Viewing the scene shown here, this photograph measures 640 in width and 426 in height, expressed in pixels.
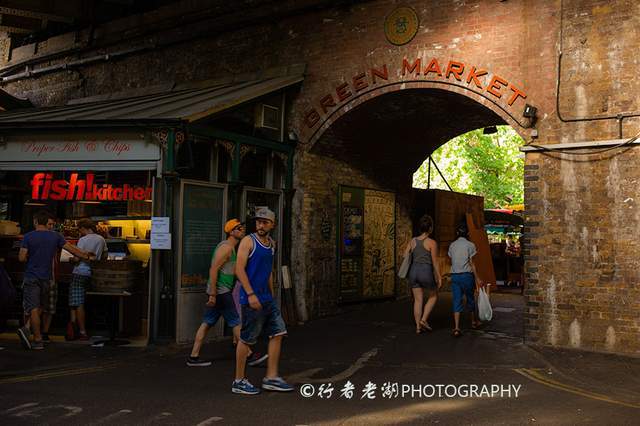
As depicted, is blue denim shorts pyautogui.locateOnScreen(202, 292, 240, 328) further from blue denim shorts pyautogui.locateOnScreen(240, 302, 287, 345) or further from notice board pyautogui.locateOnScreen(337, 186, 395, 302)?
notice board pyautogui.locateOnScreen(337, 186, 395, 302)

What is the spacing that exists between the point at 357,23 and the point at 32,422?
8.21 meters

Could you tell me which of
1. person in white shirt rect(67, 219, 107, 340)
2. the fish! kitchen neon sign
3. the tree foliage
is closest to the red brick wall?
the fish! kitchen neon sign

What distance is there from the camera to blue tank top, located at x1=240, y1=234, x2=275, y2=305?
6059mm

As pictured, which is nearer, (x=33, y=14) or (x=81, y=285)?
(x=81, y=285)

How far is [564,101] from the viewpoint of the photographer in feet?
29.3

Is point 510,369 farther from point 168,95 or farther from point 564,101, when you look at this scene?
point 168,95

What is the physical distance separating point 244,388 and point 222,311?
174 cm

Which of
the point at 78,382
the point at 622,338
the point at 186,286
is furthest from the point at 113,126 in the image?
the point at 622,338

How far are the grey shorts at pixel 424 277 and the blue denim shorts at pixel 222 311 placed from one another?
342 cm

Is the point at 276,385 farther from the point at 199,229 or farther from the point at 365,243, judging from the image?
the point at 365,243

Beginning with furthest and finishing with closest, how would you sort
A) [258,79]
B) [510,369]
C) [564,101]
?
[258,79] → [564,101] → [510,369]

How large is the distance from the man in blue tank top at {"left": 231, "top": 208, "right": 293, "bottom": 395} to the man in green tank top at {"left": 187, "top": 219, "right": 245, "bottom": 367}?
146 centimetres

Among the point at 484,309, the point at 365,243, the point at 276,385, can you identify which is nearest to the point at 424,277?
the point at 484,309

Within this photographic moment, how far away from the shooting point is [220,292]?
24.9ft
